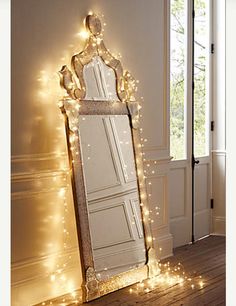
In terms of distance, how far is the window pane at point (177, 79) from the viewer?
242 inches

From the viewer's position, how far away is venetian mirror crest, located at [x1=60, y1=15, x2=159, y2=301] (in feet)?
14.1

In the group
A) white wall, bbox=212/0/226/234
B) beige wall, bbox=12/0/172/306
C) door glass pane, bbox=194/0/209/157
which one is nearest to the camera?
beige wall, bbox=12/0/172/306

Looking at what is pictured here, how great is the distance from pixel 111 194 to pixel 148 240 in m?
0.70

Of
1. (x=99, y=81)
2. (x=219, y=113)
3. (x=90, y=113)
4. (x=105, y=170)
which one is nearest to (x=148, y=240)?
(x=105, y=170)

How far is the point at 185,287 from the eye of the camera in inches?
181

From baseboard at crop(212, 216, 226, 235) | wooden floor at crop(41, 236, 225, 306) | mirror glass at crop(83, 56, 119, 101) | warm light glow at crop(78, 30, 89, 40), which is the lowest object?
wooden floor at crop(41, 236, 225, 306)

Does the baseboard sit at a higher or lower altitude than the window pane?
lower

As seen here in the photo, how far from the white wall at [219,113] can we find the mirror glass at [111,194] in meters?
2.09

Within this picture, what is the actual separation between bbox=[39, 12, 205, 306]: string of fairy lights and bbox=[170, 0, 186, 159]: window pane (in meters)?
0.75

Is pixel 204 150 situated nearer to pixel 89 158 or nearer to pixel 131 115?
pixel 131 115

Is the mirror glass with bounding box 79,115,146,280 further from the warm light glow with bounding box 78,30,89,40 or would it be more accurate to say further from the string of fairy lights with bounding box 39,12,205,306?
the warm light glow with bounding box 78,30,89,40
